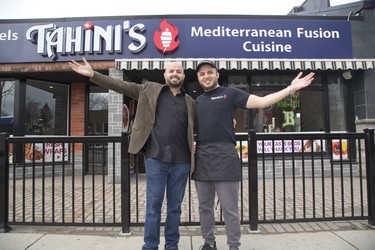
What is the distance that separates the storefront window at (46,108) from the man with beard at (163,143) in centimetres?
725

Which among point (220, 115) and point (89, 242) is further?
point (89, 242)

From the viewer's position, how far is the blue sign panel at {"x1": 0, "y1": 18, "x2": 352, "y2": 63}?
25.9 ft

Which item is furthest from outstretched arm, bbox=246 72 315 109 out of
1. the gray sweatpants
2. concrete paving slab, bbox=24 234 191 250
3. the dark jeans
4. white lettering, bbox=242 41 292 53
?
white lettering, bbox=242 41 292 53

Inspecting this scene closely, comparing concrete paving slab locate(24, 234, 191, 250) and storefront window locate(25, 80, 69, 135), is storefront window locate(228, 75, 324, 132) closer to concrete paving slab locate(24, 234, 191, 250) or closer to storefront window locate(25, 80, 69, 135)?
storefront window locate(25, 80, 69, 135)

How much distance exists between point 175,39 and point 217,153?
5.78 m

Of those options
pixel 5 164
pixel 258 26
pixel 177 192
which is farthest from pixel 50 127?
pixel 177 192

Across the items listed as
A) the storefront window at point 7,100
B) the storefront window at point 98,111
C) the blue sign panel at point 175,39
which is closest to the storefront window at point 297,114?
the blue sign panel at point 175,39

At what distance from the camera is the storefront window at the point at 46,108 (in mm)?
8836

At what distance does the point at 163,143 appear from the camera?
280 cm

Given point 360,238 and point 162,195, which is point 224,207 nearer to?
point 162,195

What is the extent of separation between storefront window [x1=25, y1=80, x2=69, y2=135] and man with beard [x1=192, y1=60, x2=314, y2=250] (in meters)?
7.53

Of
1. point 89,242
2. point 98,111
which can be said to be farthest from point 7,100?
point 89,242

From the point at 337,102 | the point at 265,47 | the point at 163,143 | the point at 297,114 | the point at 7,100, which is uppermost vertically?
the point at 265,47

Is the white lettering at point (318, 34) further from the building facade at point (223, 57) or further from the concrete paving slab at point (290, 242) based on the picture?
the concrete paving slab at point (290, 242)
